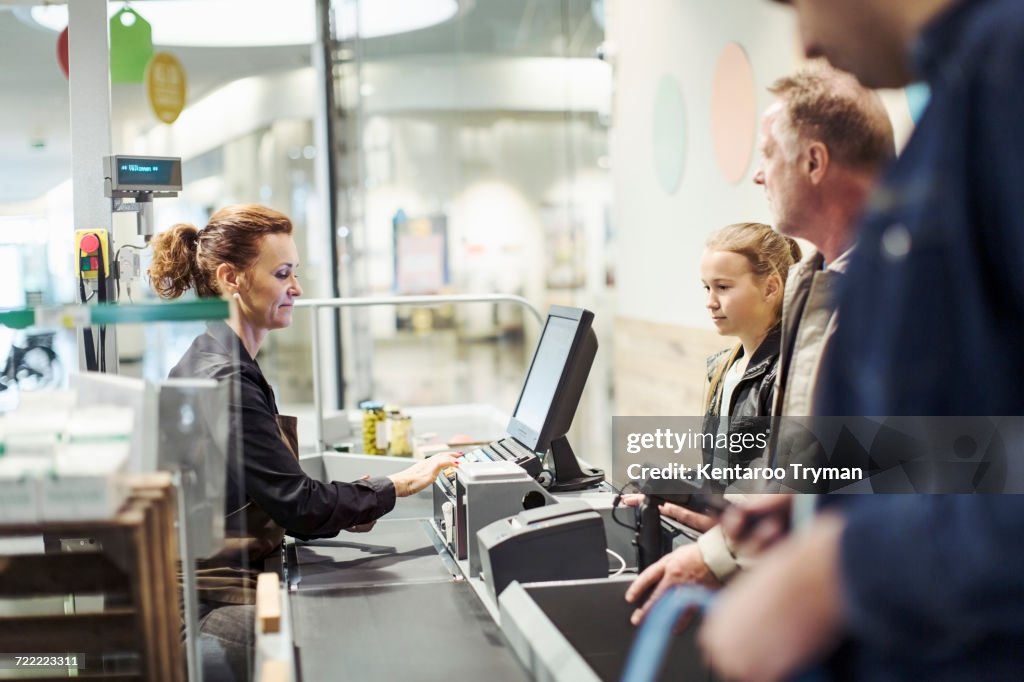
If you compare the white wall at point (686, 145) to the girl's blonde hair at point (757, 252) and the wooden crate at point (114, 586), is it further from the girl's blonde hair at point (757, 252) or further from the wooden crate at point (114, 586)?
the wooden crate at point (114, 586)

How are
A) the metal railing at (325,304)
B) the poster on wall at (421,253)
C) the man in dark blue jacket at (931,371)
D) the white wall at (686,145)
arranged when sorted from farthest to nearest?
the poster on wall at (421,253), the white wall at (686,145), the metal railing at (325,304), the man in dark blue jacket at (931,371)

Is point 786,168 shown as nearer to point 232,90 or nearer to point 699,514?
point 699,514

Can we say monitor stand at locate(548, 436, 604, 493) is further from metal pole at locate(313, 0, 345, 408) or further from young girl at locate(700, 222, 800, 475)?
metal pole at locate(313, 0, 345, 408)

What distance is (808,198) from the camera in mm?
1636

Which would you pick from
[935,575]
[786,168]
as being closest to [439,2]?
[786,168]

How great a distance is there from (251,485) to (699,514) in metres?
0.90

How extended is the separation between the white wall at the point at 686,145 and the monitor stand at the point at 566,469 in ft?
6.18

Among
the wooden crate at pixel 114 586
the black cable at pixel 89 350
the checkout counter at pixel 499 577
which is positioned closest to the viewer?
the wooden crate at pixel 114 586

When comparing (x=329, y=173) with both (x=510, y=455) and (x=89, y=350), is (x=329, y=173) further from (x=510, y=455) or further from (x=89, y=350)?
(x=89, y=350)

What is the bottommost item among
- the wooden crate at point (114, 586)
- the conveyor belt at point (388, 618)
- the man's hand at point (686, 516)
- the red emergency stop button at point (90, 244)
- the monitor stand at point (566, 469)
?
the conveyor belt at point (388, 618)

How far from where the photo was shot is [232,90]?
6.53m

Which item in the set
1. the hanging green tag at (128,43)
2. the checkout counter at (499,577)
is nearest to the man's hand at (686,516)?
the checkout counter at (499,577)

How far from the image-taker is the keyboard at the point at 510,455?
7.34 ft

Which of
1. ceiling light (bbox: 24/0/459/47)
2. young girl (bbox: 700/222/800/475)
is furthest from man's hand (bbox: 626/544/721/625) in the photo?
ceiling light (bbox: 24/0/459/47)
